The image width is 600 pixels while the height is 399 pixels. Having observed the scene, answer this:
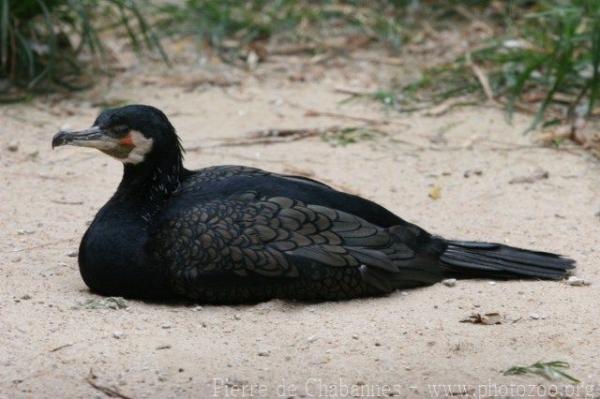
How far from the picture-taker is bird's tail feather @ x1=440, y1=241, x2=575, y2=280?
5727mm

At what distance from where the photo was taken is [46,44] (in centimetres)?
880

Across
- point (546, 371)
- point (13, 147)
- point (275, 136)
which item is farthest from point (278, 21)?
point (546, 371)

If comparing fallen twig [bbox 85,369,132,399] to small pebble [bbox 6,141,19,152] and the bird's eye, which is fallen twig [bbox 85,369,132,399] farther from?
small pebble [bbox 6,141,19,152]

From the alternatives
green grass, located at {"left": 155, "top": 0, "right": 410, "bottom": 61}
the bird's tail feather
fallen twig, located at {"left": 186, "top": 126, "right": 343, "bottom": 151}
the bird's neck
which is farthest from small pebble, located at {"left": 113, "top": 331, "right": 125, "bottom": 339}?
green grass, located at {"left": 155, "top": 0, "right": 410, "bottom": 61}

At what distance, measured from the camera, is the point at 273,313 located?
17.4 feet

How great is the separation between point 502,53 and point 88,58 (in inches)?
128

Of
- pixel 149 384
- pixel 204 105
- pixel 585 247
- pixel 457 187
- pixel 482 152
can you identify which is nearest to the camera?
pixel 149 384

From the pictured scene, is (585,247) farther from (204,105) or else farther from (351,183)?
(204,105)

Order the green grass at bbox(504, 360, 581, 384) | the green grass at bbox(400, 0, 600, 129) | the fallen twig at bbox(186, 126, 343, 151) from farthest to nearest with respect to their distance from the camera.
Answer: the green grass at bbox(400, 0, 600, 129), the fallen twig at bbox(186, 126, 343, 151), the green grass at bbox(504, 360, 581, 384)

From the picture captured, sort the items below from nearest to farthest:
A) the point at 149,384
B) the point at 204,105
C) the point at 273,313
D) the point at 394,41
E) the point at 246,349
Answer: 1. the point at 149,384
2. the point at 246,349
3. the point at 273,313
4. the point at 204,105
5. the point at 394,41

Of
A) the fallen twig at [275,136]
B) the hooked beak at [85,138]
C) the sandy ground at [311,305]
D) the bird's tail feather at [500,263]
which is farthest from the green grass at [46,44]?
the bird's tail feather at [500,263]

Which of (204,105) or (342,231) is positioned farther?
(204,105)

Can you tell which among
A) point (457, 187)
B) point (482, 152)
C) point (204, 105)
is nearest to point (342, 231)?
point (457, 187)

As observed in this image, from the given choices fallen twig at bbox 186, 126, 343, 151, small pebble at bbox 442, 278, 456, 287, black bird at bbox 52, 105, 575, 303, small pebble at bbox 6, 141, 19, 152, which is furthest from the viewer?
fallen twig at bbox 186, 126, 343, 151
